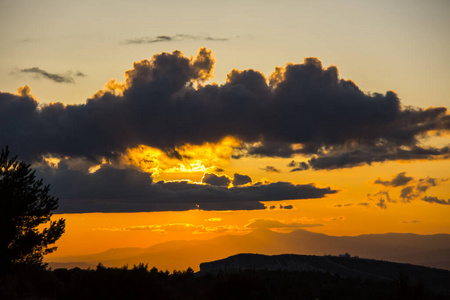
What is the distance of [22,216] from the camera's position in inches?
1845

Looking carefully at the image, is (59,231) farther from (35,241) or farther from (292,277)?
(292,277)

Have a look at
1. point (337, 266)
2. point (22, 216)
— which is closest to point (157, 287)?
point (22, 216)

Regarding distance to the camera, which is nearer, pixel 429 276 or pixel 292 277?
pixel 292 277

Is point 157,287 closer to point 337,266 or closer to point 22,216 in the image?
point 22,216

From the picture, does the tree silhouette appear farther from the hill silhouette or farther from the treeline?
the hill silhouette

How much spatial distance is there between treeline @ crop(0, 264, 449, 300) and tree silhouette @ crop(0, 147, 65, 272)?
3653 mm

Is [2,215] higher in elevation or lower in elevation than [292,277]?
higher

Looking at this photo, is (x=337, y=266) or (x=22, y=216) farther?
(x=337, y=266)

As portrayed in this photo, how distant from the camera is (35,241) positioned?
47.6m

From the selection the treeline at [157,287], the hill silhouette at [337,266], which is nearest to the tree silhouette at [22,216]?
the treeline at [157,287]

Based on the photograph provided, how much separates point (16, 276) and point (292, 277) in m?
30.6

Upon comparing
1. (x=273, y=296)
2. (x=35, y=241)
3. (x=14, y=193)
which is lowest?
(x=273, y=296)

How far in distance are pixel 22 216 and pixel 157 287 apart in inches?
642

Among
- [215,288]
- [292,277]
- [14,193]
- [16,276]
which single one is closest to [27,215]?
[14,193]
